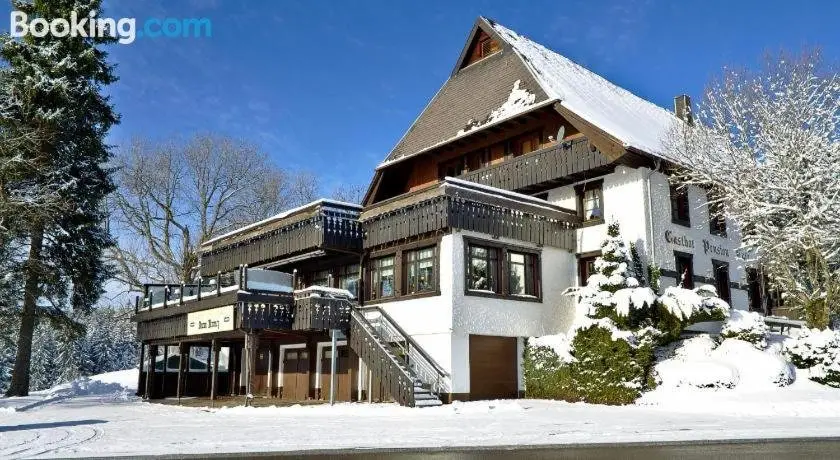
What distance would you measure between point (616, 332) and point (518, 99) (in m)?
11.3

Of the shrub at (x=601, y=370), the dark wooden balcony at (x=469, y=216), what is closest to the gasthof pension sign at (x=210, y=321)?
the dark wooden balcony at (x=469, y=216)

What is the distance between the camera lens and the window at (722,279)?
28422 mm

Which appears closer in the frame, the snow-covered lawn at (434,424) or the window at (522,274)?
the snow-covered lawn at (434,424)

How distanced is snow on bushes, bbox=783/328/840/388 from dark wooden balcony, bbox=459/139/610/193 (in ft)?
28.3

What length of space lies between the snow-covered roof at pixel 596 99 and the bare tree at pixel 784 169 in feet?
8.32

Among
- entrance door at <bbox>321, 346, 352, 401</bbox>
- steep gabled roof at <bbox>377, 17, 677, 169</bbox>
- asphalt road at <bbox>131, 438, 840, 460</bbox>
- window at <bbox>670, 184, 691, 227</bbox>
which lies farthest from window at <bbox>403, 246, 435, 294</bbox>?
asphalt road at <bbox>131, 438, 840, 460</bbox>

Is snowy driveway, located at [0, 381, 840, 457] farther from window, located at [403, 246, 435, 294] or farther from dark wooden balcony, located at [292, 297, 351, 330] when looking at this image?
Answer: window, located at [403, 246, 435, 294]

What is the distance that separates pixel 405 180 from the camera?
34.0m

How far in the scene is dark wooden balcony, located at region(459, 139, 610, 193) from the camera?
2553cm

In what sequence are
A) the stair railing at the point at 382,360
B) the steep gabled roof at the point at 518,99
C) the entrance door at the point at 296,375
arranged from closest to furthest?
the stair railing at the point at 382,360
the steep gabled roof at the point at 518,99
the entrance door at the point at 296,375

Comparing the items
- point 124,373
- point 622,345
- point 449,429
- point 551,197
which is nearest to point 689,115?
point 551,197

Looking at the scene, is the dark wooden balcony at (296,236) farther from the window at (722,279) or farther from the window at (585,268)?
the window at (722,279)

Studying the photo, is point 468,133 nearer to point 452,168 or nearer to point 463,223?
point 452,168

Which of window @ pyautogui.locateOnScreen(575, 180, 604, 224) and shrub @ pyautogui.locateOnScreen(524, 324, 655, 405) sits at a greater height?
window @ pyautogui.locateOnScreen(575, 180, 604, 224)
